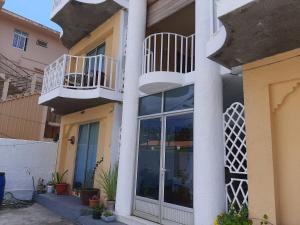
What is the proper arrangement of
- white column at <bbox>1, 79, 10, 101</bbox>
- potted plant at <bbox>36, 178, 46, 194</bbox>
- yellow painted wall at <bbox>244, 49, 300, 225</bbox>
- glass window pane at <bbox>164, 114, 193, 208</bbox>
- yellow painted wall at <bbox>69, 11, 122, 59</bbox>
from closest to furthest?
yellow painted wall at <bbox>244, 49, 300, 225</bbox> < glass window pane at <bbox>164, 114, 193, 208</bbox> < yellow painted wall at <bbox>69, 11, 122, 59</bbox> < potted plant at <bbox>36, 178, 46, 194</bbox> < white column at <bbox>1, 79, 10, 101</bbox>

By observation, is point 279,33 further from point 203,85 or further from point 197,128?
point 197,128

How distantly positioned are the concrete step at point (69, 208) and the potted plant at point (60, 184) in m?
0.30

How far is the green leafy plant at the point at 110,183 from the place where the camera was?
6762 millimetres

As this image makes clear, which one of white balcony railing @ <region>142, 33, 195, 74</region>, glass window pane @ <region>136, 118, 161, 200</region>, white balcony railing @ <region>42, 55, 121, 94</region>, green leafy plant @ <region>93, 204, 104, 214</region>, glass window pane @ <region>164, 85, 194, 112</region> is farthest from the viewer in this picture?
white balcony railing @ <region>42, 55, 121, 94</region>

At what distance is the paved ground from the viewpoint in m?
6.39

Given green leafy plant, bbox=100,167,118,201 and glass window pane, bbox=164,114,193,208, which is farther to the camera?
green leafy plant, bbox=100,167,118,201

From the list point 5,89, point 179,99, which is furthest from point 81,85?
point 5,89

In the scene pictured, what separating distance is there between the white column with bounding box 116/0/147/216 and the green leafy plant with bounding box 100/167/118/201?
48 cm

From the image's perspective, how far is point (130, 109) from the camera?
21.6ft

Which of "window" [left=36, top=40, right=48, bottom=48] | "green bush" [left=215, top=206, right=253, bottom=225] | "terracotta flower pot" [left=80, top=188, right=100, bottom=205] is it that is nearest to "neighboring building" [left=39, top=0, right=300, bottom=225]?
"green bush" [left=215, top=206, right=253, bottom=225]

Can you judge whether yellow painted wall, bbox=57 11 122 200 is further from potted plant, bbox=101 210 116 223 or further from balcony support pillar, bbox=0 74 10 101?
balcony support pillar, bbox=0 74 10 101

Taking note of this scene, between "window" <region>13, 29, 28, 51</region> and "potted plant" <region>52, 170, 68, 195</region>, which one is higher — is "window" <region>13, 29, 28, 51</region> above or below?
above

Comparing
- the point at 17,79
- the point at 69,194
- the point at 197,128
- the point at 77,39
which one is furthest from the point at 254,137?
the point at 17,79

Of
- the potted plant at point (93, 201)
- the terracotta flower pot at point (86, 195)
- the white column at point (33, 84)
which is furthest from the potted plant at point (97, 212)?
the white column at point (33, 84)
